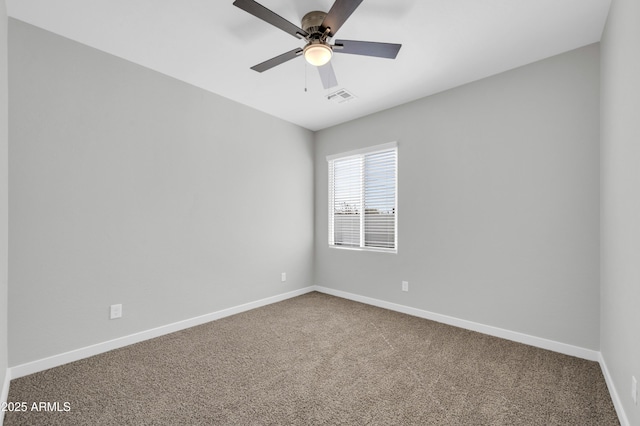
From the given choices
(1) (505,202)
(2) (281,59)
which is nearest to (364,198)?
(1) (505,202)

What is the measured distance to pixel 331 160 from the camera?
466cm

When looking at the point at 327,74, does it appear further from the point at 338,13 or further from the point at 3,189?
the point at 3,189

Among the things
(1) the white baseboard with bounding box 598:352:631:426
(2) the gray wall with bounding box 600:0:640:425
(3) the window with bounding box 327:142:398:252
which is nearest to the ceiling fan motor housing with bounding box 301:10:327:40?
(2) the gray wall with bounding box 600:0:640:425

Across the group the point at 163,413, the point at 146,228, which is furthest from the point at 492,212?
the point at 146,228

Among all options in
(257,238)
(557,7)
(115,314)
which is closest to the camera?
(557,7)

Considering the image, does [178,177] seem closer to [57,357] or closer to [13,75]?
[13,75]

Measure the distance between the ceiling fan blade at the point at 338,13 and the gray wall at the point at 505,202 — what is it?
1.96 metres

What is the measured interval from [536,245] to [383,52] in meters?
2.22

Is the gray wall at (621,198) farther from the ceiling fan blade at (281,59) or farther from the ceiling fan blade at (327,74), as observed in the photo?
the ceiling fan blade at (281,59)

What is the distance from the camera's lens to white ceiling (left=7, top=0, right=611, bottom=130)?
209 cm

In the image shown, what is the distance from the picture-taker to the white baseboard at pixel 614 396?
1.68 metres

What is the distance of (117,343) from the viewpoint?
270 cm

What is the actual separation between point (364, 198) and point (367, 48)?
2366 millimetres

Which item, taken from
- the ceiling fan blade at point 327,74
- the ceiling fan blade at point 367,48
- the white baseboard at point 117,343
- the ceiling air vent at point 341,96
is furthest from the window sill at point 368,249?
the ceiling fan blade at point 367,48
